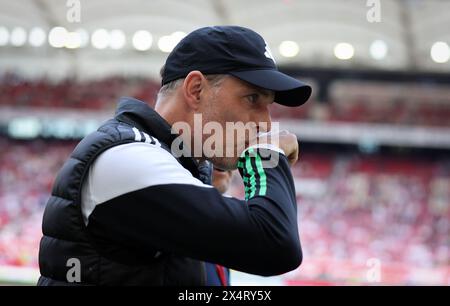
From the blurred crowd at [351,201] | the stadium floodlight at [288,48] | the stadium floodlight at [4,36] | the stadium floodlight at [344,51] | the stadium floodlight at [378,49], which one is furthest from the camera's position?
the stadium floodlight at [4,36]

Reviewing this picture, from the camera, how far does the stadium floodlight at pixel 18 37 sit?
2017 cm

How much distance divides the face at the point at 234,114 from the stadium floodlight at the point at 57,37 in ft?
62.4

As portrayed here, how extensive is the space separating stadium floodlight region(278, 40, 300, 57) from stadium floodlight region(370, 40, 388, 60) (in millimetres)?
2350

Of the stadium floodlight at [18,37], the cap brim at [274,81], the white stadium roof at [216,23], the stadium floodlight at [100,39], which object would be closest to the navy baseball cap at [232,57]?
the cap brim at [274,81]

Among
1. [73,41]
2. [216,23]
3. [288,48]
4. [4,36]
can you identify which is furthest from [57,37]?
[288,48]

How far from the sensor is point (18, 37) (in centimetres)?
2052

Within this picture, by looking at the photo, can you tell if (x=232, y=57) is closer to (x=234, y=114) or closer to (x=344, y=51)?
(x=234, y=114)

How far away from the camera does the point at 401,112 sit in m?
21.0

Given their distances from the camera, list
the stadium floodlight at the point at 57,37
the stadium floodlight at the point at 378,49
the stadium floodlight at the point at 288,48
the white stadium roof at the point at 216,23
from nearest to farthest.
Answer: the white stadium roof at the point at 216,23, the stadium floodlight at the point at 378,49, the stadium floodlight at the point at 57,37, the stadium floodlight at the point at 288,48

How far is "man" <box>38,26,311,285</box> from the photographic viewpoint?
1.17m

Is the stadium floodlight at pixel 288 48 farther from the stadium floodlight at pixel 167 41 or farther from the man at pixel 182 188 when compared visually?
the man at pixel 182 188

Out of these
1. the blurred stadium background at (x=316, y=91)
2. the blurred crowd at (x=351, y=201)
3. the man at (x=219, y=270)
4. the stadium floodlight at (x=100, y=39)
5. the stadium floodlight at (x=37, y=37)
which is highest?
the stadium floodlight at (x=37, y=37)

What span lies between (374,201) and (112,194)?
1815 centimetres
